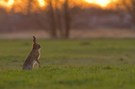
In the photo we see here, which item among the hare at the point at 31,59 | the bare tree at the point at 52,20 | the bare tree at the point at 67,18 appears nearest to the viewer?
the hare at the point at 31,59

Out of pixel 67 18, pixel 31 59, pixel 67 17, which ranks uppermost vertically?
pixel 31 59

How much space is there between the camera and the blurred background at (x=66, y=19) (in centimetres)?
7919

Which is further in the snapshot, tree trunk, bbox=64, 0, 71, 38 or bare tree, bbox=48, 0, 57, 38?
bare tree, bbox=48, 0, 57, 38

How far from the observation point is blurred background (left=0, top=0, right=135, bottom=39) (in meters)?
79.2

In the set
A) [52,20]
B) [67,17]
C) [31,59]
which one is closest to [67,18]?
[67,17]

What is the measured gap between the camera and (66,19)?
256ft

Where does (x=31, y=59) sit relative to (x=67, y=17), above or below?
above

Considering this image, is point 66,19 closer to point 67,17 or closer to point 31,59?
point 67,17

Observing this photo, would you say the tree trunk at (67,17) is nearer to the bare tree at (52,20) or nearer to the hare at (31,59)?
the bare tree at (52,20)

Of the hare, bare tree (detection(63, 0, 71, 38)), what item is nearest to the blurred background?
bare tree (detection(63, 0, 71, 38))

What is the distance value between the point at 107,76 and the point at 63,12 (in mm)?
62713

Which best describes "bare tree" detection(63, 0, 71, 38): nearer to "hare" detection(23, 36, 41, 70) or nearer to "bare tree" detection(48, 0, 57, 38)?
"bare tree" detection(48, 0, 57, 38)

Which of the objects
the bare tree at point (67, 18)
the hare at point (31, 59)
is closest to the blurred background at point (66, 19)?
the bare tree at point (67, 18)

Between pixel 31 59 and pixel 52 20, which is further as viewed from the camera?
pixel 52 20
